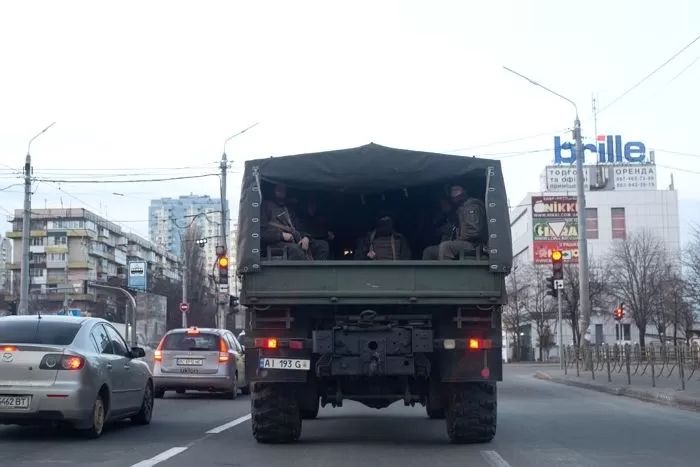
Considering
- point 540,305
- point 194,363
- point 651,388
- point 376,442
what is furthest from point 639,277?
point 376,442

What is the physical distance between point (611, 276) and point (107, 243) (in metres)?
67.1

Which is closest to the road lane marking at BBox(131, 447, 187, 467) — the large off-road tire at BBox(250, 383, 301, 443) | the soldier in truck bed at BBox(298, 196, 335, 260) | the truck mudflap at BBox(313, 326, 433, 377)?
the large off-road tire at BBox(250, 383, 301, 443)

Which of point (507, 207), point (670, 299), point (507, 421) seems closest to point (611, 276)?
point (670, 299)

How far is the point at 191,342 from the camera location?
20.3 metres

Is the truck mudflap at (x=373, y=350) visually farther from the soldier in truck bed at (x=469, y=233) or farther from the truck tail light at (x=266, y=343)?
the soldier in truck bed at (x=469, y=233)

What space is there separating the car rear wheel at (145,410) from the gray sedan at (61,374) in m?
0.99

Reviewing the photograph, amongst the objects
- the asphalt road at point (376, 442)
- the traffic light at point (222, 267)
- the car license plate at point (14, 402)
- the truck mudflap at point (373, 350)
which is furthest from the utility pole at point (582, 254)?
the car license plate at point (14, 402)

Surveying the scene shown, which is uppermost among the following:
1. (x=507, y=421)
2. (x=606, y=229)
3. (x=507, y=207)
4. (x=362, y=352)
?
(x=606, y=229)

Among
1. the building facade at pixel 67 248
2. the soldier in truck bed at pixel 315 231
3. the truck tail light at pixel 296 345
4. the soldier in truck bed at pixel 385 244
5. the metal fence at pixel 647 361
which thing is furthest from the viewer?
the building facade at pixel 67 248

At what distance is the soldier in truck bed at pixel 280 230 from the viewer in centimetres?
1168

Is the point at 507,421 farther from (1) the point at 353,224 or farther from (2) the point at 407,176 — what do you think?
(2) the point at 407,176

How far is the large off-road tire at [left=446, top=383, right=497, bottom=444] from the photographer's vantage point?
11141mm

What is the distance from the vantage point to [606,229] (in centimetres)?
8438

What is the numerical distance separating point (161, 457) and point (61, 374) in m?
1.85
